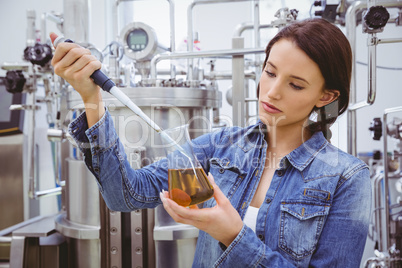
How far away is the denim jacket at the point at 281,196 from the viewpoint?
0.71 m

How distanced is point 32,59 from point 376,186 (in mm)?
2062

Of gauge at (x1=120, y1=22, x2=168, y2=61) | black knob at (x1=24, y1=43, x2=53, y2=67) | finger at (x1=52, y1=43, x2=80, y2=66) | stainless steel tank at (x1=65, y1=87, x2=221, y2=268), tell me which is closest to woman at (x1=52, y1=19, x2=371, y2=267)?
finger at (x1=52, y1=43, x2=80, y2=66)

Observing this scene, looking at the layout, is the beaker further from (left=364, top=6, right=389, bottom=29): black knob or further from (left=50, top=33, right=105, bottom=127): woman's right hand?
(left=364, top=6, right=389, bottom=29): black knob

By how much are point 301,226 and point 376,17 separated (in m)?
0.90

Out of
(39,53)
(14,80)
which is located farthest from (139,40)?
(14,80)

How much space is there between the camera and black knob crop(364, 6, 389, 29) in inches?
49.7

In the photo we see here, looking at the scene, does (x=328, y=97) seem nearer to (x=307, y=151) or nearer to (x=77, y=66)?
(x=307, y=151)

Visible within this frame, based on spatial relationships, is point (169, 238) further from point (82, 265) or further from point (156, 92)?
point (156, 92)

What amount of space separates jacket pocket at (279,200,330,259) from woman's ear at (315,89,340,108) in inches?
10.5

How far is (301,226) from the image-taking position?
2.49 feet

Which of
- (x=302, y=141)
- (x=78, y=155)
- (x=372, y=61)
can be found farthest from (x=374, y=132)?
(x=78, y=155)

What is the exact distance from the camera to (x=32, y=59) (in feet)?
4.98

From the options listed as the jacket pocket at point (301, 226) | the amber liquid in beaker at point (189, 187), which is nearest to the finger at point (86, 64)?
the amber liquid in beaker at point (189, 187)

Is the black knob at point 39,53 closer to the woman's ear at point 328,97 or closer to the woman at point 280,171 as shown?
the woman at point 280,171
